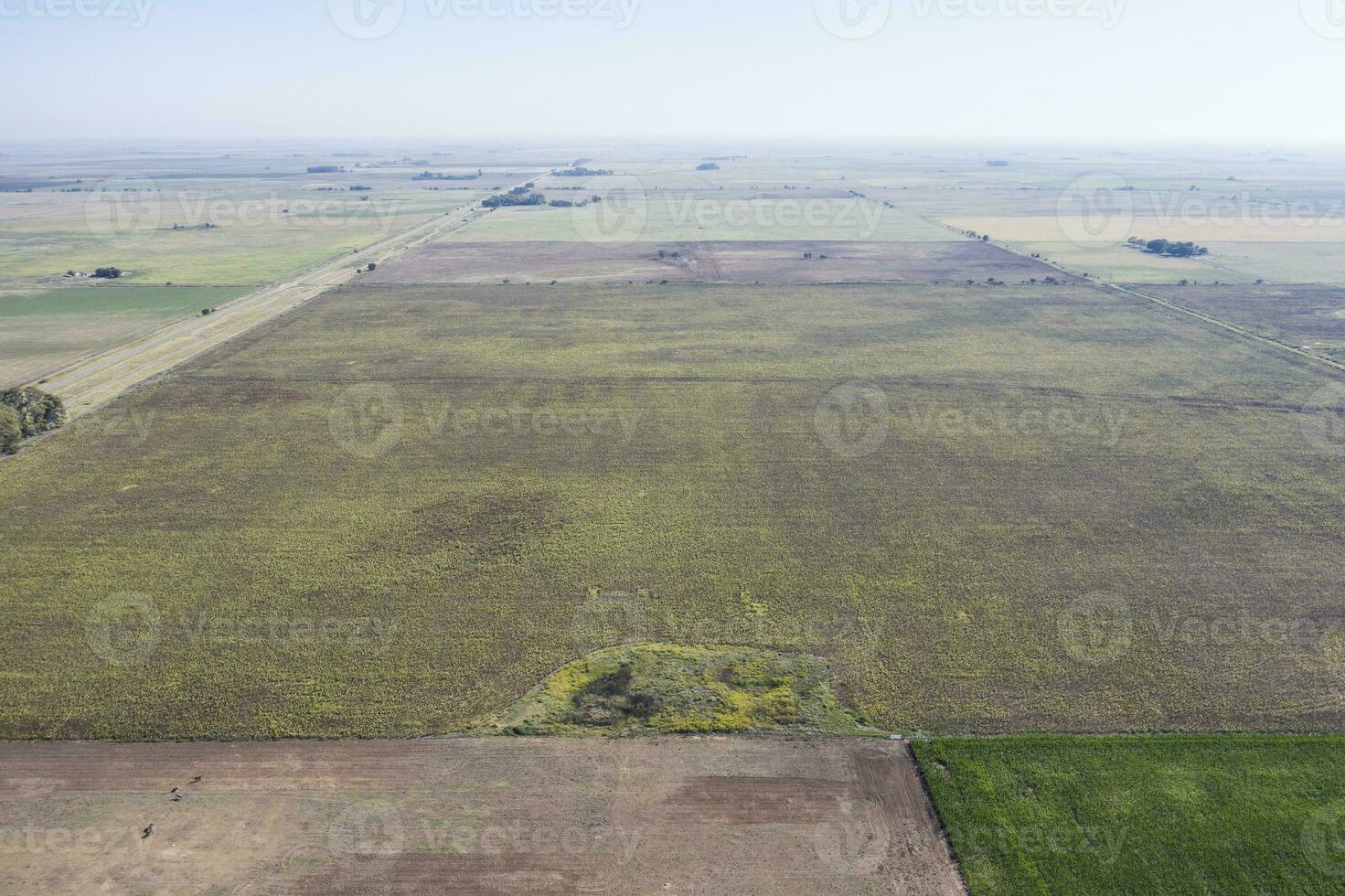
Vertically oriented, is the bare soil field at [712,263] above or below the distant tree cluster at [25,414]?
above

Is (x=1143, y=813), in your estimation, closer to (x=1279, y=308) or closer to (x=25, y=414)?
(x=25, y=414)

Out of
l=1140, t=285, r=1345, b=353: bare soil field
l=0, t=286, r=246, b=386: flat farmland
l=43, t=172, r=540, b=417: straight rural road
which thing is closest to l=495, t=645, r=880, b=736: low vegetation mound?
l=43, t=172, r=540, b=417: straight rural road

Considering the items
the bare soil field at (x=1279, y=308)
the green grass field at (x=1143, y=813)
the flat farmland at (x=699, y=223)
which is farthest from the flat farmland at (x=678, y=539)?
the flat farmland at (x=699, y=223)

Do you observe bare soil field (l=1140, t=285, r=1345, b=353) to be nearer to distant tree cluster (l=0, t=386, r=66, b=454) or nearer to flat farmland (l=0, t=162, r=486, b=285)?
distant tree cluster (l=0, t=386, r=66, b=454)

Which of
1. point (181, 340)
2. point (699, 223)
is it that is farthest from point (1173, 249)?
point (181, 340)

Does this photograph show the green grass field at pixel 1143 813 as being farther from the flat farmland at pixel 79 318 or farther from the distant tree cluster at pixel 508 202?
the distant tree cluster at pixel 508 202

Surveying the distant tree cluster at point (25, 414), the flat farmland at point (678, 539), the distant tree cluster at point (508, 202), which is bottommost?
the flat farmland at point (678, 539)

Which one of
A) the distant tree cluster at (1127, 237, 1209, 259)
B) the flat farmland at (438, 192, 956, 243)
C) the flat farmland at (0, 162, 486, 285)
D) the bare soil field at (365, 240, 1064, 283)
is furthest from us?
the flat farmland at (438, 192, 956, 243)
